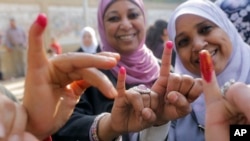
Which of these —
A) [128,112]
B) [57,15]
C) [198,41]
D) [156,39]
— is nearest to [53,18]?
[57,15]

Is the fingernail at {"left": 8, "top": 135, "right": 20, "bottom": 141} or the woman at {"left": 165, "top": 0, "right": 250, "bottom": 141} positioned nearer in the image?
the fingernail at {"left": 8, "top": 135, "right": 20, "bottom": 141}

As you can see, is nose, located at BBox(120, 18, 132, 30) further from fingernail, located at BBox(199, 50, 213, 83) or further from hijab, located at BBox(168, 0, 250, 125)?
fingernail, located at BBox(199, 50, 213, 83)

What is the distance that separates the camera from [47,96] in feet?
3.41

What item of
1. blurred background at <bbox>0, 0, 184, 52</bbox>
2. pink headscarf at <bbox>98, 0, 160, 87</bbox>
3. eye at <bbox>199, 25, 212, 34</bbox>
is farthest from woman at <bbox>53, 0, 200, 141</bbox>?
blurred background at <bbox>0, 0, 184, 52</bbox>

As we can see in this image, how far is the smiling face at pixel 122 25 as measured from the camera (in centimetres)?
187

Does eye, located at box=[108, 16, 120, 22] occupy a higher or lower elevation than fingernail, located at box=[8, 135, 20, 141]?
higher

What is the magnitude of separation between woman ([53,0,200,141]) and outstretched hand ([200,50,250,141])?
5.1 inches

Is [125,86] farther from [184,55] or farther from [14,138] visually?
[14,138]

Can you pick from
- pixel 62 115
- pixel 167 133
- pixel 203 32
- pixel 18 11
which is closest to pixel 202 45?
pixel 203 32

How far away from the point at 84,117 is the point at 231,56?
586 mm

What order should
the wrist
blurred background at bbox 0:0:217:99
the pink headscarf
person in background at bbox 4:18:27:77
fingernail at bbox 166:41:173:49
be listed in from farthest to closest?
1. blurred background at bbox 0:0:217:99
2. person in background at bbox 4:18:27:77
3. the pink headscarf
4. the wrist
5. fingernail at bbox 166:41:173:49

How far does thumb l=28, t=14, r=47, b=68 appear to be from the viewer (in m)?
0.93

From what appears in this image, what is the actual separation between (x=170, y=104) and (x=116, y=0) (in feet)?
2.78

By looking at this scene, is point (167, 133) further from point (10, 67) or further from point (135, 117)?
point (10, 67)
